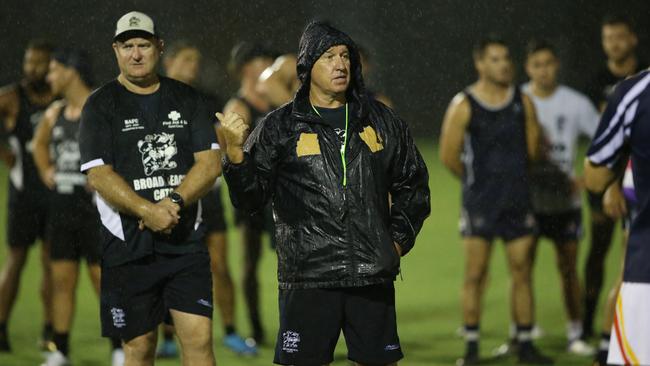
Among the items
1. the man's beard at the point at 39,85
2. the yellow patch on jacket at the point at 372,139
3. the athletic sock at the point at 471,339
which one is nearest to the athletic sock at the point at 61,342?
the man's beard at the point at 39,85

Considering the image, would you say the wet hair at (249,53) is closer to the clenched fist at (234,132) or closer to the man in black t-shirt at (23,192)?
the man in black t-shirt at (23,192)

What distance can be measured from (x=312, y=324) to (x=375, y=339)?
0.28 metres

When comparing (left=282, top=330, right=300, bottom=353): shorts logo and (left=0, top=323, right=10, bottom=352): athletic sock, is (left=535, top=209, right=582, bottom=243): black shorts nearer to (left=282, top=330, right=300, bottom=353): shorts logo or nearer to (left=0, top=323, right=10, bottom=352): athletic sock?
(left=282, top=330, right=300, bottom=353): shorts logo

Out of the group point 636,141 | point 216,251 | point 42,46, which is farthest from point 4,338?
point 636,141

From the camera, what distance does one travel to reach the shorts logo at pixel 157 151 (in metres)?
5.59

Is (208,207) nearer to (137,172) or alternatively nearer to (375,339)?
(137,172)

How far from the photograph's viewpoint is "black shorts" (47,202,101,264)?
25.1 feet

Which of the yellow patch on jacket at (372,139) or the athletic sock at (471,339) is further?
the athletic sock at (471,339)

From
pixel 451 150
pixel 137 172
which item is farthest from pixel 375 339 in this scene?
pixel 451 150

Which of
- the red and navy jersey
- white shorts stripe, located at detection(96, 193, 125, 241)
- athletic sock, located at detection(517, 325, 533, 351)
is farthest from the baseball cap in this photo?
athletic sock, located at detection(517, 325, 533, 351)

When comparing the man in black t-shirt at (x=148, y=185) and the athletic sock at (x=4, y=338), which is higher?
the man in black t-shirt at (x=148, y=185)

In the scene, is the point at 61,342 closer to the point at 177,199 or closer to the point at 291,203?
the point at 177,199

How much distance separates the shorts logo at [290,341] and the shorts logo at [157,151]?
109 cm

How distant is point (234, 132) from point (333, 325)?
0.98 meters
